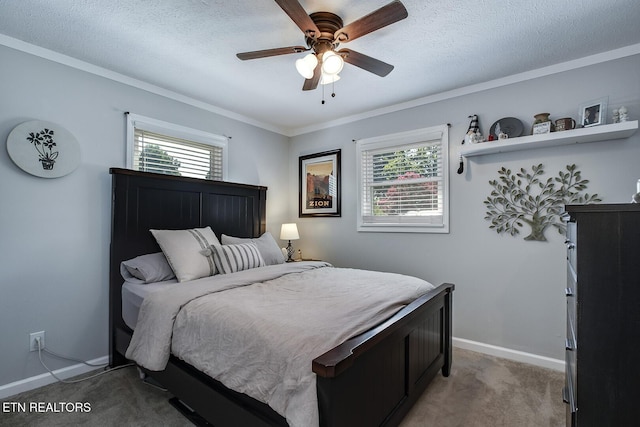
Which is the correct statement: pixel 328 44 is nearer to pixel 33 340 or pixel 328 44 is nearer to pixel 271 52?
pixel 271 52

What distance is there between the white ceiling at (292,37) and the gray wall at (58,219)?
247 mm

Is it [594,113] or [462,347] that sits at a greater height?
[594,113]

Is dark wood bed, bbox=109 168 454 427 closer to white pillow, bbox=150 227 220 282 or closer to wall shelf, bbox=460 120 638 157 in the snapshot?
white pillow, bbox=150 227 220 282

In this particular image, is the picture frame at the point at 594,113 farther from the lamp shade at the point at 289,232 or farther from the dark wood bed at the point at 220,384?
the lamp shade at the point at 289,232

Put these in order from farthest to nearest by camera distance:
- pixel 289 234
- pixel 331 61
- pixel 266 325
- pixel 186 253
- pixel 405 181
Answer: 1. pixel 289 234
2. pixel 405 181
3. pixel 186 253
4. pixel 331 61
5. pixel 266 325

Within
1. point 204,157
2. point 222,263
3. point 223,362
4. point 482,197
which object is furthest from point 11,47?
point 482,197

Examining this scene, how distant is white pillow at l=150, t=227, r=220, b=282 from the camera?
2.47 meters

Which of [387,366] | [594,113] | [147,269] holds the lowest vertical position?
[387,366]

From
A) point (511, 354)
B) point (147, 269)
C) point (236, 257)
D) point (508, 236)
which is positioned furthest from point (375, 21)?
point (511, 354)

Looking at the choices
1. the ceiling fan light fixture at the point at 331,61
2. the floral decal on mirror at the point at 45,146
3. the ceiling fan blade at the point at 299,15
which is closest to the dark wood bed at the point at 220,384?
the floral decal on mirror at the point at 45,146

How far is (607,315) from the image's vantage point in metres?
1.27

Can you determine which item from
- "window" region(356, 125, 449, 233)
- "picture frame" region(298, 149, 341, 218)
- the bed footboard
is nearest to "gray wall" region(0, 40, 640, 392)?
"window" region(356, 125, 449, 233)

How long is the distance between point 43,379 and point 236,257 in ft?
5.37

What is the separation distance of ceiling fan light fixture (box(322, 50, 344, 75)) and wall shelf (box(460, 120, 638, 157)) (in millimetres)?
1631
